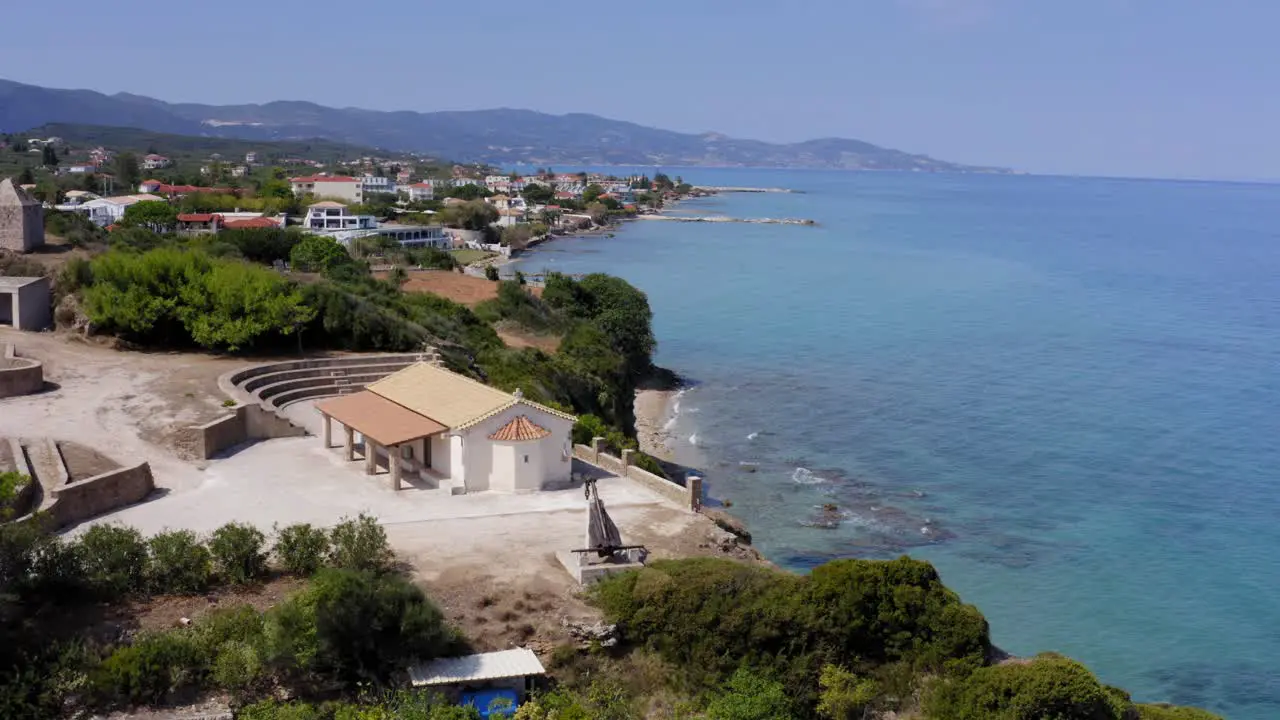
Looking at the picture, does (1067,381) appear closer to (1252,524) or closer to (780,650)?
(1252,524)

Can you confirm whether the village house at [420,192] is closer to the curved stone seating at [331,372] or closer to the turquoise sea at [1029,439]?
the turquoise sea at [1029,439]

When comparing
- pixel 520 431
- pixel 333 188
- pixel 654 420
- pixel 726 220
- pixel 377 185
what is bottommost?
pixel 654 420

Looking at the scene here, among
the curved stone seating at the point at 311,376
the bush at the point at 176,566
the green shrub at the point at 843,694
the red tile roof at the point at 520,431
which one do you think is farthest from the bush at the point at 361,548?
the curved stone seating at the point at 311,376

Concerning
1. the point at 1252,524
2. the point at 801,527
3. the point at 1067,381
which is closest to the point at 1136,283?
the point at 1067,381

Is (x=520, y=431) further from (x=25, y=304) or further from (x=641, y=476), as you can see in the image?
(x=25, y=304)

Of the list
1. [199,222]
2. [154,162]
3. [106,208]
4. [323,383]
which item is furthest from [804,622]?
[154,162]

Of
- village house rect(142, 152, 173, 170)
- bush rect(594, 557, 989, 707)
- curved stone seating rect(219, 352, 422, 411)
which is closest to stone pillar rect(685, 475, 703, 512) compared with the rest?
bush rect(594, 557, 989, 707)
